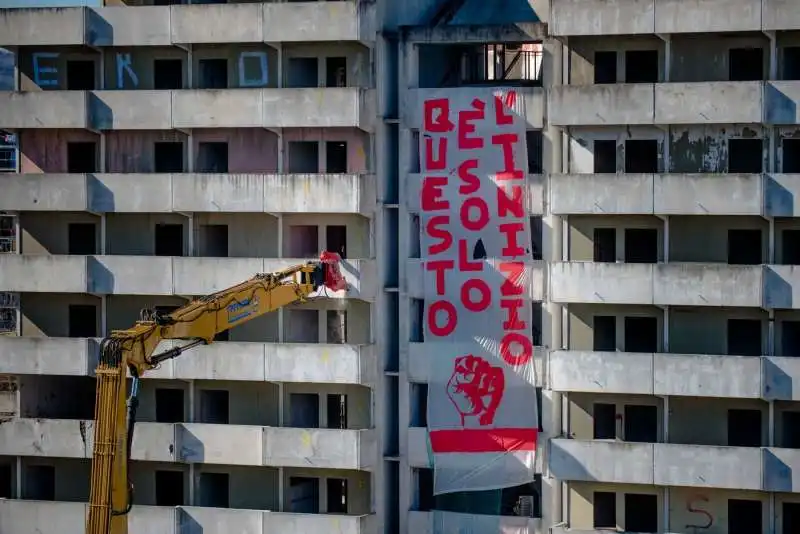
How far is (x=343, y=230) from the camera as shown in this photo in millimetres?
58438

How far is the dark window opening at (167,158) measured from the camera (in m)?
59.7

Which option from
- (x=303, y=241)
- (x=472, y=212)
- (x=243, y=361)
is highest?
(x=472, y=212)

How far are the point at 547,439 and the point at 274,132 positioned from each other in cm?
1096

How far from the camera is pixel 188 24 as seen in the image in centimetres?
5784

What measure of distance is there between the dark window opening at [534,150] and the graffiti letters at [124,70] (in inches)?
426

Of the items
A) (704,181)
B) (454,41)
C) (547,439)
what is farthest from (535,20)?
(547,439)

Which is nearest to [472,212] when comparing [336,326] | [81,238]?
[336,326]

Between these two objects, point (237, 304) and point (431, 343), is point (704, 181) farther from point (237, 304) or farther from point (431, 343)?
point (237, 304)

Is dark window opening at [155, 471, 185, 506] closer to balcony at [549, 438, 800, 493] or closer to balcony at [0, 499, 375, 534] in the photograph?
balcony at [0, 499, 375, 534]

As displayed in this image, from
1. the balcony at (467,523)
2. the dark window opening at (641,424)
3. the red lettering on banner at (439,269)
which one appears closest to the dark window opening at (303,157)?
the red lettering on banner at (439,269)

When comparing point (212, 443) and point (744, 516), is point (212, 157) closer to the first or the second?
point (212, 443)

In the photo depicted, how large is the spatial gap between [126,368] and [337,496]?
1038cm

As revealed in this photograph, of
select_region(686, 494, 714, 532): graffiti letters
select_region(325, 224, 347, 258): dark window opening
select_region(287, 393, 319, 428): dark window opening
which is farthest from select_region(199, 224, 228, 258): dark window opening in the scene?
select_region(686, 494, 714, 532): graffiti letters

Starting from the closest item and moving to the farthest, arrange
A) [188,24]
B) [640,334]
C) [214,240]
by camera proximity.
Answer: [640,334], [188,24], [214,240]
